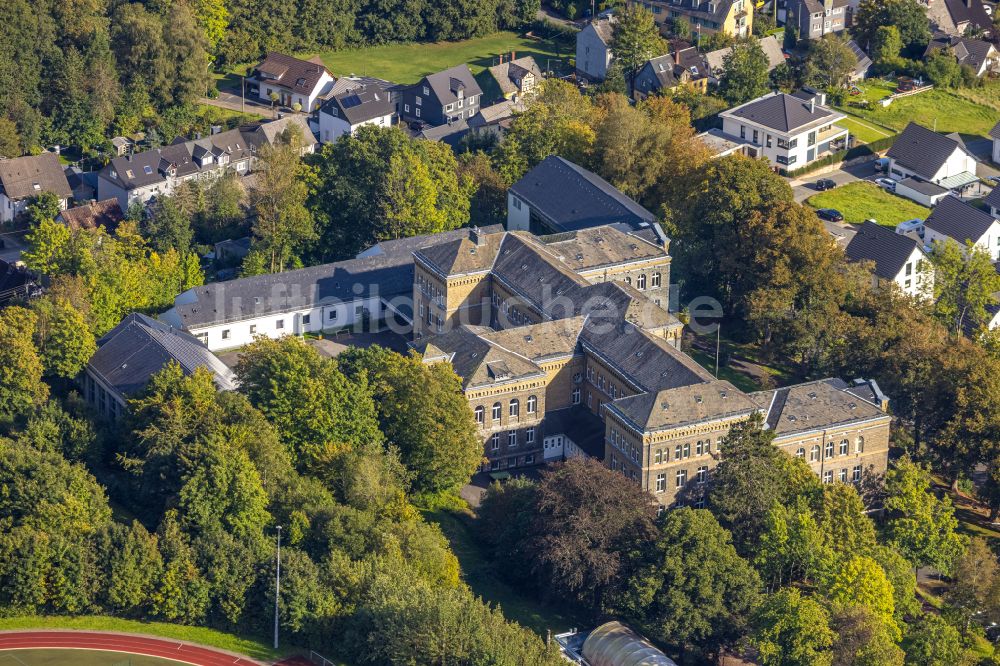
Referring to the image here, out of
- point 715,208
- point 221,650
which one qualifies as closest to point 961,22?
point 715,208

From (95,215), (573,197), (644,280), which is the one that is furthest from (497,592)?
(95,215)

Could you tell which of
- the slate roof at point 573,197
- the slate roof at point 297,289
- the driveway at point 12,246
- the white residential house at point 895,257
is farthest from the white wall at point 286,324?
the white residential house at point 895,257

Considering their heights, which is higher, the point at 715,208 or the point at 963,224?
the point at 715,208

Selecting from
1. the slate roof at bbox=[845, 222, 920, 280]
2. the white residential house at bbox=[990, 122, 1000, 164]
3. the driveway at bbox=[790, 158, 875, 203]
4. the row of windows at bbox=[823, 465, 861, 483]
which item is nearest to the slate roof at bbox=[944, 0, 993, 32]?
the white residential house at bbox=[990, 122, 1000, 164]

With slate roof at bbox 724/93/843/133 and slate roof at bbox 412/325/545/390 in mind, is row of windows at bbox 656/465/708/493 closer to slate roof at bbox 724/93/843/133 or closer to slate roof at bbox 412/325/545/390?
slate roof at bbox 412/325/545/390

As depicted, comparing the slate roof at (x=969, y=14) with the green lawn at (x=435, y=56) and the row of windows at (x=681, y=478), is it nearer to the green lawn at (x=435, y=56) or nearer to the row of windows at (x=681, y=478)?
the green lawn at (x=435, y=56)

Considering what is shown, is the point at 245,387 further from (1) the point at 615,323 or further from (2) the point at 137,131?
(2) the point at 137,131
